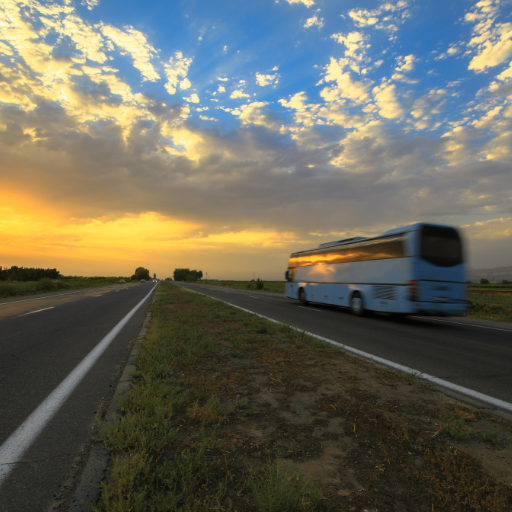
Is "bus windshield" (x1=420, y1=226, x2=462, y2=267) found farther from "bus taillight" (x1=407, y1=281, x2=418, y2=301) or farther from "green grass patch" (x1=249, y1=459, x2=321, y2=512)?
"green grass patch" (x1=249, y1=459, x2=321, y2=512)

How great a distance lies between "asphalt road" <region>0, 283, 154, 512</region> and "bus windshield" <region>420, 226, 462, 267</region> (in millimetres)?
10022

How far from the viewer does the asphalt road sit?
2355 mm

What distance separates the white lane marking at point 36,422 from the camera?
267 centimetres

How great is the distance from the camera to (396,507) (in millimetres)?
2090

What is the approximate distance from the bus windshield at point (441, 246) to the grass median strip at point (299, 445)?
794cm

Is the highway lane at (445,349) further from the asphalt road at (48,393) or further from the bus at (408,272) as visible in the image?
the asphalt road at (48,393)

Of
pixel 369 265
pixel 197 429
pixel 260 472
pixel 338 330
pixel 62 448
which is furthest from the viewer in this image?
pixel 369 265

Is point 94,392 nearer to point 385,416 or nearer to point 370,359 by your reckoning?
point 385,416

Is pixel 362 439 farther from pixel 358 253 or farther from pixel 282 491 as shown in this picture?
pixel 358 253

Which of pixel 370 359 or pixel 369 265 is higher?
pixel 369 265

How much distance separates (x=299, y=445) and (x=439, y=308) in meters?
10.7

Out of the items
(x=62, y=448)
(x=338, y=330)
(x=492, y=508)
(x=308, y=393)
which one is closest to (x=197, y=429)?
(x=62, y=448)

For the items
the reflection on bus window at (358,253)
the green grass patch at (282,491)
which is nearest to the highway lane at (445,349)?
the reflection on bus window at (358,253)

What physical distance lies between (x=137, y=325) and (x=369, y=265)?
9399 mm
